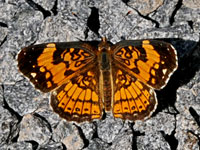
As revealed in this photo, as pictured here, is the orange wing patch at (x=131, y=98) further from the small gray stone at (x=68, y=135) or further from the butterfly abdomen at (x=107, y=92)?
the small gray stone at (x=68, y=135)

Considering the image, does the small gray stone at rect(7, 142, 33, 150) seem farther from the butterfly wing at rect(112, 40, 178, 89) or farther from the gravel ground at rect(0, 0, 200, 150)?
the butterfly wing at rect(112, 40, 178, 89)

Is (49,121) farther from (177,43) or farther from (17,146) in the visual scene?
(177,43)

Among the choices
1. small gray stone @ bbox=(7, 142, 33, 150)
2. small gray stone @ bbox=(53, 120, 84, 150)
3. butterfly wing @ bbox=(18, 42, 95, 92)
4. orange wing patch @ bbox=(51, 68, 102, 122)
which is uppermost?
butterfly wing @ bbox=(18, 42, 95, 92)

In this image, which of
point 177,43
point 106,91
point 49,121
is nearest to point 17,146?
point 49,121

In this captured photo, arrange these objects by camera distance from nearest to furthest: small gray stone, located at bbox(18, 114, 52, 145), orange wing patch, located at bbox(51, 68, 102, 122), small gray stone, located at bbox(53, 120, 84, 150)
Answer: orange wing patch, located at bbox(51, 68, 102, 122) < small gray stone, located at bbox(53, 120, 84, 150) < small gray stone, located at bbox(18, 114, 52, 145)

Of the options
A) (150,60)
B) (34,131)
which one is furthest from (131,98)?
(34,131)

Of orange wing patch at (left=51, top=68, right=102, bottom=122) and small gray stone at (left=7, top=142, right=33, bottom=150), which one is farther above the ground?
orange wing patch at (left=51, top=68, right=102, bottom=122)

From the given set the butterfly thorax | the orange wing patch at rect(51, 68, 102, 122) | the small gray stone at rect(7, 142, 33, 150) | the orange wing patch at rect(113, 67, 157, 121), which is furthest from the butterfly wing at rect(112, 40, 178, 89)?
the small gray stone at rect(7, 142, 33, 150)
